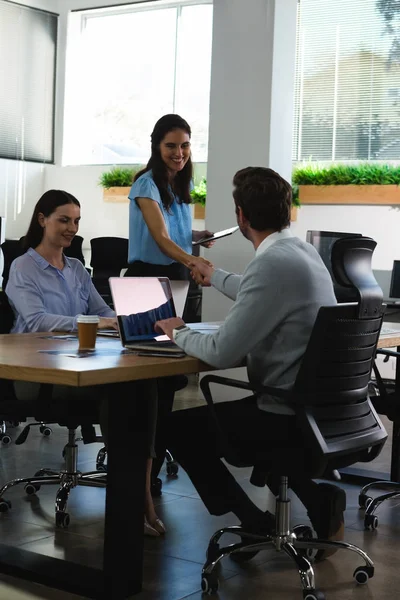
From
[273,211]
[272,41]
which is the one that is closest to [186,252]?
[273,211]

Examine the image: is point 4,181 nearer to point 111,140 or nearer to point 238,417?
point 111,140

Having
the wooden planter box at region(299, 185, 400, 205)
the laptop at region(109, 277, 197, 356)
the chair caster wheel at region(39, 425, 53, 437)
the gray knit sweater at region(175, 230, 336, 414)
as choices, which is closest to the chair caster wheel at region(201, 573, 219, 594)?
the gray knit sweater at region(175, 230, 336, 414)

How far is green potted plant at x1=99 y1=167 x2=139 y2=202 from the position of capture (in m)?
9.80

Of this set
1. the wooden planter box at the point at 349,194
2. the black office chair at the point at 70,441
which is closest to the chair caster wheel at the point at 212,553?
the black office chair at the point at 70,441

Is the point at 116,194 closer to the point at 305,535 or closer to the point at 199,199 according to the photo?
the point at 199,199

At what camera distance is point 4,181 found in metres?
10.3

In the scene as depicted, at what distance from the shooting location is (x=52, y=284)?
3.59 m

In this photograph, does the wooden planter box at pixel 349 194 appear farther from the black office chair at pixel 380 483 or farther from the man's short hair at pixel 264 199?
the man's short hair at pixel 264 199

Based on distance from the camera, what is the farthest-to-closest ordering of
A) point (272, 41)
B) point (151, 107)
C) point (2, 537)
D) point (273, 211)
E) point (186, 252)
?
1. point (151, 107)
2. point (272, 41)
3. point (186, 252)
4. point (2, 537)
5. point (273, 211)

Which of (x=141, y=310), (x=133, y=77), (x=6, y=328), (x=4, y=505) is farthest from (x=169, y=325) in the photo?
(x=133, y=77)

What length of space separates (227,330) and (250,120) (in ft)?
9.49

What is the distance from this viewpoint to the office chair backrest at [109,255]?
819cm

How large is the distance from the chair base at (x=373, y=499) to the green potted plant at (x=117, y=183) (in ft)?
20.8

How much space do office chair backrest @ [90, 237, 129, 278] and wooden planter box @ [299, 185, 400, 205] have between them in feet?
5.70
